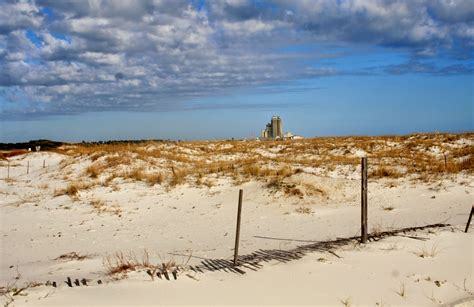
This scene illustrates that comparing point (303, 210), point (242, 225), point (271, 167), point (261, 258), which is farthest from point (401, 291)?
point (271, 167)

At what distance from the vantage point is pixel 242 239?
1059 centimetres

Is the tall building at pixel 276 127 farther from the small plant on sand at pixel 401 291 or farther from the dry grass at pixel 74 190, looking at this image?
the small plant on sand at pixel 401 291

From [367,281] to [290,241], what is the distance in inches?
148

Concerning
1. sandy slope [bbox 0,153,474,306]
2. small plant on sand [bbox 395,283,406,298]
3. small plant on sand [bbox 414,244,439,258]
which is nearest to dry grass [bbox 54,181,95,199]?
sandy slope [bbox 0,153,474,306]

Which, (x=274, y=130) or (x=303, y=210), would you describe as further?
(x=274, y=130)

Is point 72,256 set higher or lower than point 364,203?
lower

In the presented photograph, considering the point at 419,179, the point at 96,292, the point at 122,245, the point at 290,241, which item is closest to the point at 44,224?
the point at 122,245

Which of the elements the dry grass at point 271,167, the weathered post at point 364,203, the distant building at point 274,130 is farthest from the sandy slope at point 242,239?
the distant building at point 274,130

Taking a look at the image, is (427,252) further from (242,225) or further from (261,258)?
(242,225)

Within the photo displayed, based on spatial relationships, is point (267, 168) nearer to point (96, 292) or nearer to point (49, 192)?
point (49, 192)

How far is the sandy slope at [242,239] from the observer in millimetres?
6000

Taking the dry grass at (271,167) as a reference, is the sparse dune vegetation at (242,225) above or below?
below

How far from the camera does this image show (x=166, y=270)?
655 centimetres

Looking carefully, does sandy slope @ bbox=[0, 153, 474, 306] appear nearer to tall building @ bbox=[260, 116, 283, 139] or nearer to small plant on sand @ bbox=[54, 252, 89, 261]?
small plant on sand @ bbox=[54, 252, 89, 261]
